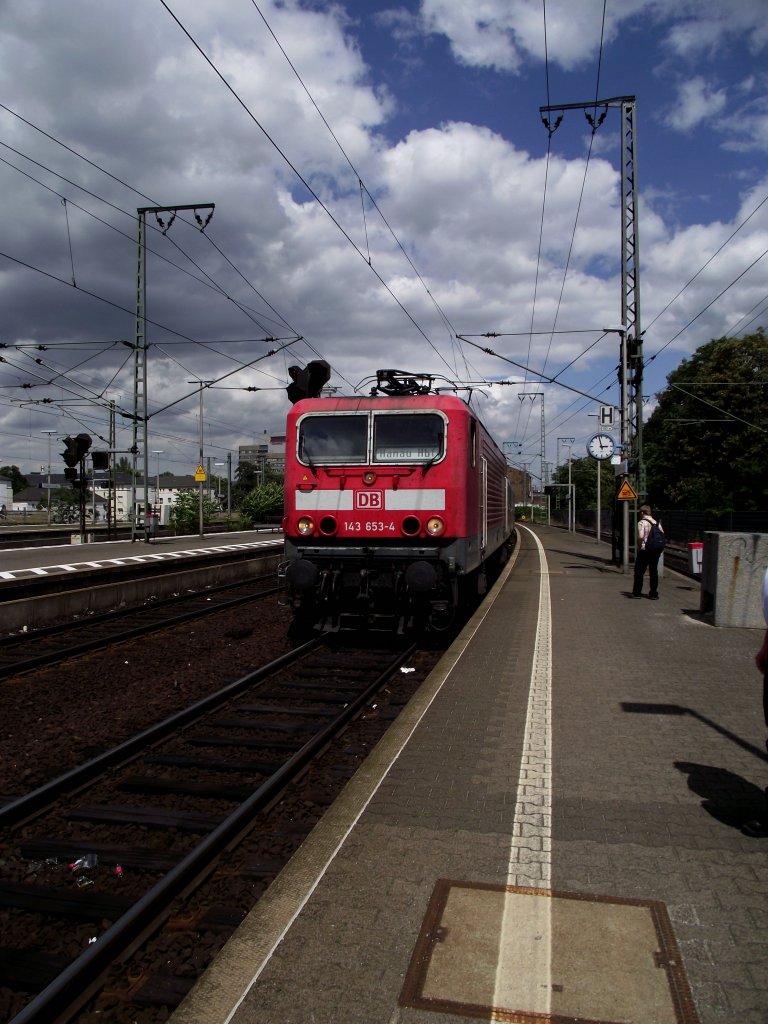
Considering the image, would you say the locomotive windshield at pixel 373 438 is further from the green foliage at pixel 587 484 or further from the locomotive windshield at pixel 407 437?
the green foliage at pixel 587 484

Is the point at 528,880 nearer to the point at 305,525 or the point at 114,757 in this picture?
the point at 114,757

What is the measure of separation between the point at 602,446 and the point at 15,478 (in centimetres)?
13330

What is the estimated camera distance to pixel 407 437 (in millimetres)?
9359

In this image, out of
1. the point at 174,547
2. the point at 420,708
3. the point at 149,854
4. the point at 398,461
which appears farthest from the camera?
the point at 174,547

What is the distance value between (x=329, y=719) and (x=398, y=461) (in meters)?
3.69

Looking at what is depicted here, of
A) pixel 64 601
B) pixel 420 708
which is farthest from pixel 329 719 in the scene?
pixel 64 601

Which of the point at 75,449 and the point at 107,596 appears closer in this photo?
the point at 107,596

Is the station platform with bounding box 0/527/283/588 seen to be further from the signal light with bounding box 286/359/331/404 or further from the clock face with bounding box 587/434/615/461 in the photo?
the clock face with bounding box 587/434/615/461

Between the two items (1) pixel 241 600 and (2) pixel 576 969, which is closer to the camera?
(2) pixel 576 969

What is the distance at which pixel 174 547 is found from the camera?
2534cm

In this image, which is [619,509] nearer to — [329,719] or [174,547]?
[174,547]

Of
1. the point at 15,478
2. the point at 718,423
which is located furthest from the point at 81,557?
the point at 15,478

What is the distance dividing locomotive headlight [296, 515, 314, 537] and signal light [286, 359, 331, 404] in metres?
4.32

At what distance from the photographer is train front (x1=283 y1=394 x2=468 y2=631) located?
9102mm
